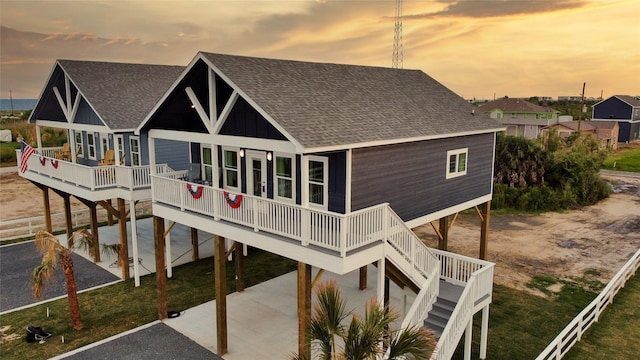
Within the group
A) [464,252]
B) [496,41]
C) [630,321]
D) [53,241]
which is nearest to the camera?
[53,241]

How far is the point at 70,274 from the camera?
1388cm

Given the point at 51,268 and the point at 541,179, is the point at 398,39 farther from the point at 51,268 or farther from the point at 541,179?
the point at 51,268

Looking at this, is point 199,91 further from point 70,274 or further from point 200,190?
point 70,274

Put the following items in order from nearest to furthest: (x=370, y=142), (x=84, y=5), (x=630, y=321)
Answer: (x=370, y=142)
(x=630, y=321)
(x=84, y=5)

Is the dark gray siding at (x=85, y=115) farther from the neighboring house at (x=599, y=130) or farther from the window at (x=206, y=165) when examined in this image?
the neighboring house at (x=599, y=130)

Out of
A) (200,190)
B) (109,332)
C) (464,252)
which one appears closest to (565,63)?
(464,252)

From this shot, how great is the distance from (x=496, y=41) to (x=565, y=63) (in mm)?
12899

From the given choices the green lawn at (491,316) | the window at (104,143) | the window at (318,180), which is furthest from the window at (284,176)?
the window at (104,143)

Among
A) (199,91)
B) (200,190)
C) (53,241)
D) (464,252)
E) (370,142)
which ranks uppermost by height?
(199,91)

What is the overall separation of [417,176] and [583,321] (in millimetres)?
7078

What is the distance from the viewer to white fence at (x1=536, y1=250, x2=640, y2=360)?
38.5 ft

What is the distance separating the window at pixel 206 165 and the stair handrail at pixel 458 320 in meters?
9.75

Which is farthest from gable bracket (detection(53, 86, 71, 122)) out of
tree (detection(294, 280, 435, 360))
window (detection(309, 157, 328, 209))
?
tree (detection(294, 280, 435, 360))

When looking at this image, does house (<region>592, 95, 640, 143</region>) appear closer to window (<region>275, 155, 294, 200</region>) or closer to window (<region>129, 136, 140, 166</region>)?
window (<region>275, 155, 294, 200</region>)
